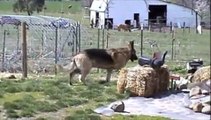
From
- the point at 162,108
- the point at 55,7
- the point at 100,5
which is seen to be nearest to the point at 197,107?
the point at 162,108

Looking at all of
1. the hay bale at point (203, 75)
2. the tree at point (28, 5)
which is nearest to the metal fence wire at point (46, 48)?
the hay bale at point (203, 75)

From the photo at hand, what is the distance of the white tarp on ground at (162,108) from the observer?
11070 mm

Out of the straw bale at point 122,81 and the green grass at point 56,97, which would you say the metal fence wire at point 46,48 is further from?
the straw bale at point 122,81

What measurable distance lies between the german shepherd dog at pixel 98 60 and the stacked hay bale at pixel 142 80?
2.66 m

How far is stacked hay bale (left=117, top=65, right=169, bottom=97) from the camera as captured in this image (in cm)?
1362

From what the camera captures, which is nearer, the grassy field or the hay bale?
the hay bale

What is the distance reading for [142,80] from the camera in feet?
44.5

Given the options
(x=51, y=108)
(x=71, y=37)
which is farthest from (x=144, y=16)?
(x=51, y=108)

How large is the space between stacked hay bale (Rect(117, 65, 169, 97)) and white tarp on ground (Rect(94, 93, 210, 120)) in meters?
0.25

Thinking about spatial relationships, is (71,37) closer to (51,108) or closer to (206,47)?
(51,108)

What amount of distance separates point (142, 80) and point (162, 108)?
4.82 ft

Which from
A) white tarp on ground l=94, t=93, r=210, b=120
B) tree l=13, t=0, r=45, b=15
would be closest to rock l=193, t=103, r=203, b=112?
white tarp on ground l=94, t=93, r=210, b=120

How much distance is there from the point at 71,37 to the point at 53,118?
14602 millimetres

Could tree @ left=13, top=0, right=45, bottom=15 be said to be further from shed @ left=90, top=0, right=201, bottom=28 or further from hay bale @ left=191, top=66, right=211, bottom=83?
hay bale @ left=191, top=66, right=211, bottom=83
